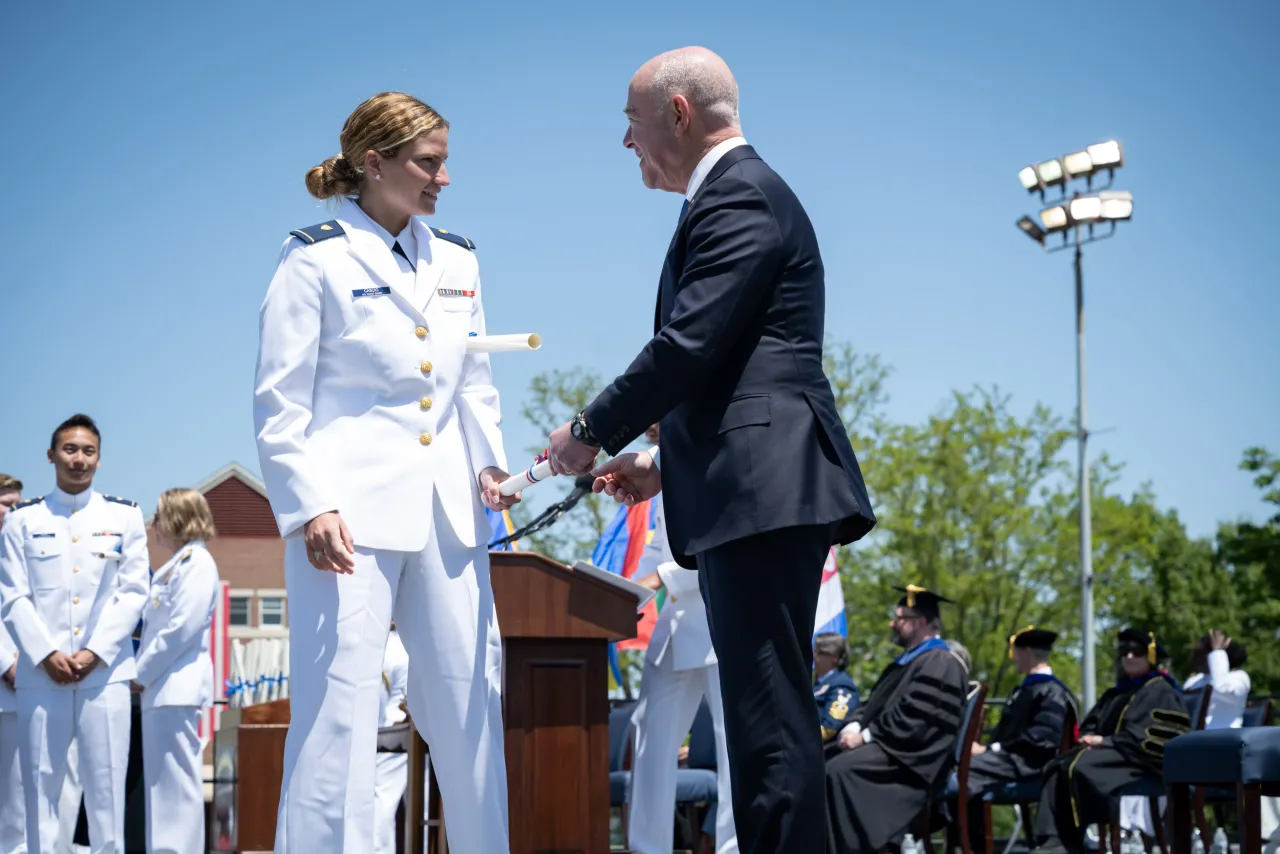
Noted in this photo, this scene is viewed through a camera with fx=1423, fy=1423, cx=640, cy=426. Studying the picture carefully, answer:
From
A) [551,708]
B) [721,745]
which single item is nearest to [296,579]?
[551,708]

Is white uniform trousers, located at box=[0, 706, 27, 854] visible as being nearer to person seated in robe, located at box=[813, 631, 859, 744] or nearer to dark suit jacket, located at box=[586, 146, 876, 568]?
person seated in robe, located at box=[813, 631, 859, 744]

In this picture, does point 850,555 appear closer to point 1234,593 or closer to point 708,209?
point 1234,593

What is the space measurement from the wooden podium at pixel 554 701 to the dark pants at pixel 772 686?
261cm

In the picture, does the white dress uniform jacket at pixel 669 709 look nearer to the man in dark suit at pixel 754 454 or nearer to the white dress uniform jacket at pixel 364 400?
the white dress uniform jacket at pixel 364 400

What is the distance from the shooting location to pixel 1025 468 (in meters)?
32.4

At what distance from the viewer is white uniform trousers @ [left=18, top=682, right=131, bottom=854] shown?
23.3 ft

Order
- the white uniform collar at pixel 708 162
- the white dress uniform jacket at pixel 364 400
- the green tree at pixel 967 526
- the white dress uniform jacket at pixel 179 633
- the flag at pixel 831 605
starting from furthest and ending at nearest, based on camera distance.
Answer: the green tree at pixel 967 526 → the flag at pixel 831 605 → the white dress uniform jacket at pixel 179 633 → the white dress uniform jacket at pixel 364 400 → the white uniform collar at pixel 708 162

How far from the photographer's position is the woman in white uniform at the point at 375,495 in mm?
3516

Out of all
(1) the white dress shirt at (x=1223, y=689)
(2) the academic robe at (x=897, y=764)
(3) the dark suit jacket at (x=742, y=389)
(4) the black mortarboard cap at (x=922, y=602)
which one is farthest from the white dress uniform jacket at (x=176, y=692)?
(1) the white dress shirt at (x=1223, y=689)

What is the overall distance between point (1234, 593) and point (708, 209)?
40.1 meters

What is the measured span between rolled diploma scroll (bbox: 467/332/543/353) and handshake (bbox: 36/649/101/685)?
4265 mm

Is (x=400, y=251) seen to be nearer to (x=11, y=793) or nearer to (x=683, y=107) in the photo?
(x=683, y=107)

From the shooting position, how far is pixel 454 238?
420cm

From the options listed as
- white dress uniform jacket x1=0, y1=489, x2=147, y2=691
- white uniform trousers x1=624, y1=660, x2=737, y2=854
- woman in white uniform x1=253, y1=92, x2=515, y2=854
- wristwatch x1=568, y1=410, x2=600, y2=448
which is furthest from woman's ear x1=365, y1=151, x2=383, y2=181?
white dress uniform jacket x1=0, y1=489, x2=147, y2=691
